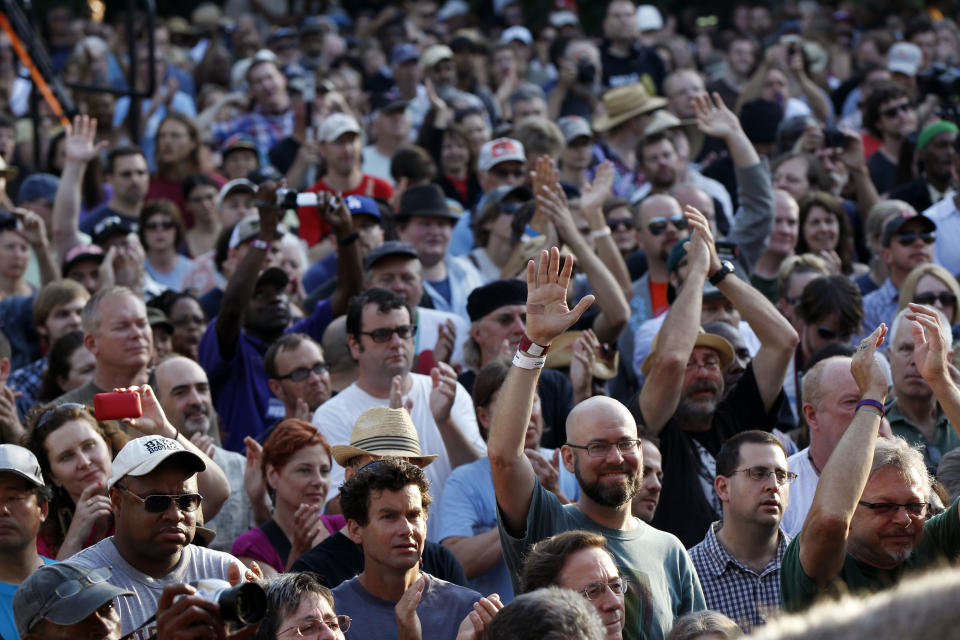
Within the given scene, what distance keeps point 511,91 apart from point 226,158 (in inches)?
159

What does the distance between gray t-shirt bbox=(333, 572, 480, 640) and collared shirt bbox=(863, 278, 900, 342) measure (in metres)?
4.27

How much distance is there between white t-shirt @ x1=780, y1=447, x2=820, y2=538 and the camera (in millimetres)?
5922

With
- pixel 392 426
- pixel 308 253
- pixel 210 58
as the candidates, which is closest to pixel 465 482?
pixel 392 426

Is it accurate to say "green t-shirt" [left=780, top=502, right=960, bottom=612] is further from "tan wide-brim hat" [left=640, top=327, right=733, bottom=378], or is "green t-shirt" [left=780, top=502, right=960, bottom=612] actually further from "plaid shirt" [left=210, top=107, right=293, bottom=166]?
"plaid shirt" [left=210, top=107, right=293, bottom=166]

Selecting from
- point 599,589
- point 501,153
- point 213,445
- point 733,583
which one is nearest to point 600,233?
point 501,153

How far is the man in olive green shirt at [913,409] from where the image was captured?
21.4 ft

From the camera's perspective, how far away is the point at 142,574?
4.71 metres

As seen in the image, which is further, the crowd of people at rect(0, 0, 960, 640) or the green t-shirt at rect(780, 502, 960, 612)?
the green t-shirt at rect(780, 502, 960, 612)

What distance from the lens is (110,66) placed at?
14.9 metres

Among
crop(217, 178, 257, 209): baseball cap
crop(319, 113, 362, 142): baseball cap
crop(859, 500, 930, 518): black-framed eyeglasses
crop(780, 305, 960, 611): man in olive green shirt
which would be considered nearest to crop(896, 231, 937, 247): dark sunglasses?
crop(780, 305, 960, 611): man in olive green shirt

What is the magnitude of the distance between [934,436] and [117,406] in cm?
382

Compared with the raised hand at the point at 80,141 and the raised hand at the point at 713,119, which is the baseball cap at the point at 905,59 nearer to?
the raised hand at the point at 713,119

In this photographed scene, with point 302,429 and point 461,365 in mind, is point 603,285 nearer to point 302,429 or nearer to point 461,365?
point 461,365

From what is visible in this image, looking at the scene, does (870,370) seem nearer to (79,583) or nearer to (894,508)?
(894,508)
